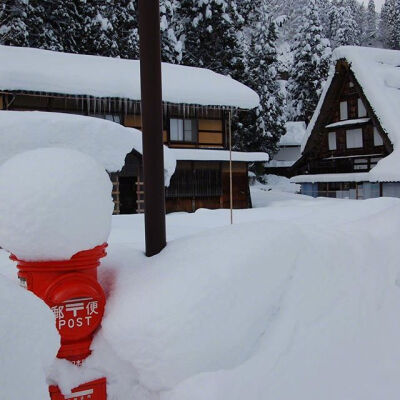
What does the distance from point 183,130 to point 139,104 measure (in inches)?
102

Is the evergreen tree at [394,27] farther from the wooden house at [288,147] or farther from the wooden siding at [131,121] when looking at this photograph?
the wooden siding at [131,121]

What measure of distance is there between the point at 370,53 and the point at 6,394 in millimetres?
27723

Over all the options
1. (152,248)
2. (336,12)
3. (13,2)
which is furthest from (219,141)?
(336,12)

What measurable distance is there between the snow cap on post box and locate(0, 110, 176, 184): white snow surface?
6.23 m

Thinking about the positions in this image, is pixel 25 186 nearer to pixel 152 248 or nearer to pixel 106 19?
pixel 152 248

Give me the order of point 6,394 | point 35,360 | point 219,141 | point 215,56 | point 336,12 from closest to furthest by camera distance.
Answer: point 6,394, point 35,360, point 219,141, point 215,56, point 336,12

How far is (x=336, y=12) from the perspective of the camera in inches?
1986

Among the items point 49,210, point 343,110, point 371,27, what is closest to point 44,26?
point 343,110

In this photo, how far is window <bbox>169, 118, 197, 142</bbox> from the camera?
20.4 m

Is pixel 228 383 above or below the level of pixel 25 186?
below

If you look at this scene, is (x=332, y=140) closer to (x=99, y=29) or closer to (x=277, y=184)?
(x=277, y=184)

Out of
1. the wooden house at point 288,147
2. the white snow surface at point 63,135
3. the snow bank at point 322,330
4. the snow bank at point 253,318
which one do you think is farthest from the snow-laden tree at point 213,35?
the snow bank at point 253,318

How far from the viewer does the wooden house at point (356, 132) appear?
22703 mm

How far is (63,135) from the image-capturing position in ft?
33.4
